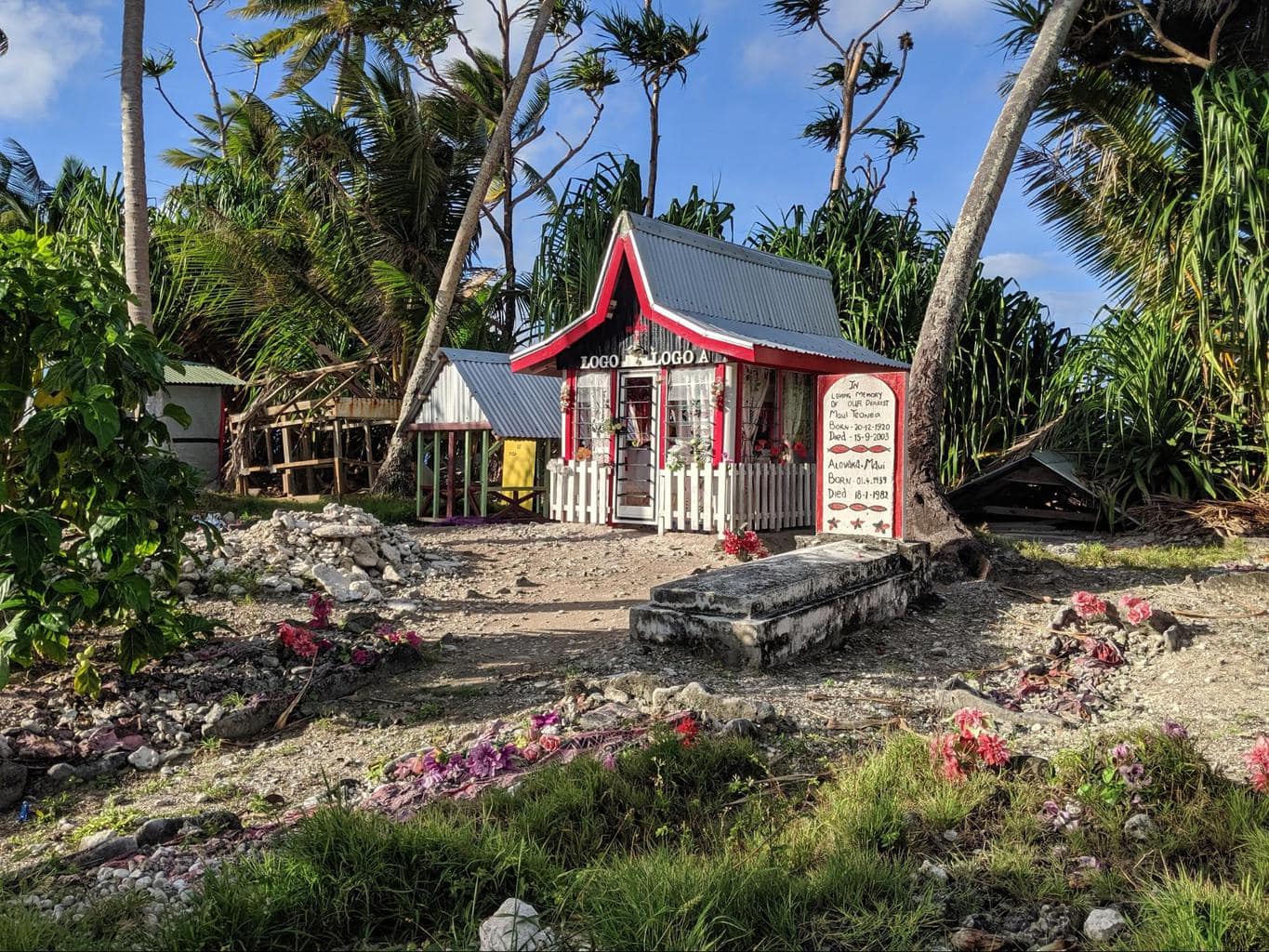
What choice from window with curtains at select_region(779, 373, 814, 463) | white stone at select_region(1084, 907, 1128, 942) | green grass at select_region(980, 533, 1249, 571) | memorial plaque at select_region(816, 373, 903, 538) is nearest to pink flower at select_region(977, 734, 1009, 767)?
white stone at select_region(1084, 907, 1128, 942)

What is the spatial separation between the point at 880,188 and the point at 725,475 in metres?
16.3

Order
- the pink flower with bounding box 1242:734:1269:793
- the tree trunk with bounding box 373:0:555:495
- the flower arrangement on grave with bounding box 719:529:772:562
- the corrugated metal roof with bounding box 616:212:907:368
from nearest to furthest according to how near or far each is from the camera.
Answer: the pink flower with bounding box 1242:734:1269:793
the flower arrangement on grave with bounding box 719:529:772:562
the corrugated metal roof with bounding box 616:212:907:368
the tree trunk with bounding box 373:0:555:495

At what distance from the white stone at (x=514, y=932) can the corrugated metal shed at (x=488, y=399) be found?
12.3m

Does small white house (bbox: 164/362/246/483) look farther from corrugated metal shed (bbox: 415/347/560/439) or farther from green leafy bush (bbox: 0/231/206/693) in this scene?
green leafy bush (bbox: 0/231/206/693)

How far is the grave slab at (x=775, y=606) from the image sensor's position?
6578 mm

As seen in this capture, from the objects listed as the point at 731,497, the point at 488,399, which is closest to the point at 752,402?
the point at 731,497

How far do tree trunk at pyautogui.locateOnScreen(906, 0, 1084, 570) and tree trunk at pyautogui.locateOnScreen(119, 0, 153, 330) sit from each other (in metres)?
8.55

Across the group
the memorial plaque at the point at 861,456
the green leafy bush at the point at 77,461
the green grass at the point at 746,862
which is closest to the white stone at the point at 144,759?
the green leafy bush at the point at 77,461

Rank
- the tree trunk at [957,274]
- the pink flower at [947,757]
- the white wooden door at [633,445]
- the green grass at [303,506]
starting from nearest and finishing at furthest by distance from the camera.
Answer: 1. the pink flower at [947,757]
2. the tree trunk at [957,274]
3. the white wooden door at [633,445]
4. the green grass at [303,506]

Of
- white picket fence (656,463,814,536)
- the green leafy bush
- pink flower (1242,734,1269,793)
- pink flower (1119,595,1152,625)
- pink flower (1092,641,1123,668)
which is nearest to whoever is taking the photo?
pink flower (1242,734,1269,793)

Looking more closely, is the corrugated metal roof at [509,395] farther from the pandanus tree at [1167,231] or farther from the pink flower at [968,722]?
the pink flower at [968,722]

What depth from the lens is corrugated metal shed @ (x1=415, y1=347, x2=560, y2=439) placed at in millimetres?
15422

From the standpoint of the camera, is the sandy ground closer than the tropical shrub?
Yes

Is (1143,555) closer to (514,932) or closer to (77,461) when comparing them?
(514,932)
